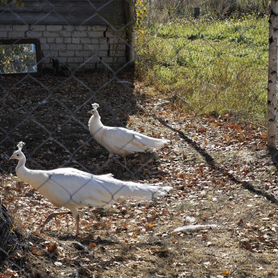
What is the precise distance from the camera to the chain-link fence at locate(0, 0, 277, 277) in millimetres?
3576

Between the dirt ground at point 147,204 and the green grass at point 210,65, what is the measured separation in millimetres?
287

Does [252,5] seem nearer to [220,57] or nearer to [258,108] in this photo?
[220,57]

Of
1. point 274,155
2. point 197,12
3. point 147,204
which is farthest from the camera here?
point 197,12

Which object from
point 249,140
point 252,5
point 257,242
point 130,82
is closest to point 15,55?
point 130,82

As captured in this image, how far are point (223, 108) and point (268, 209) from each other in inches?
135

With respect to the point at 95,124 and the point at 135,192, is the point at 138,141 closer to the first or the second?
the point at 95,124

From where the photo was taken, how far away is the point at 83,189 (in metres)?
4.12

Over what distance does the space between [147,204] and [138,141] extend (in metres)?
1.26

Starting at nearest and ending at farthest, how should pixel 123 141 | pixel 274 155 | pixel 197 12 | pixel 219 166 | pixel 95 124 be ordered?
pixel 274 155
pixel 219 166
pixel 123 141
pixel 95 124
pixel 197 12

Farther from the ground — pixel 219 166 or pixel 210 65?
pixel 219 166

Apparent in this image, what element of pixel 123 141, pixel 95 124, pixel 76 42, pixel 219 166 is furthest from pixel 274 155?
pixel 76 42

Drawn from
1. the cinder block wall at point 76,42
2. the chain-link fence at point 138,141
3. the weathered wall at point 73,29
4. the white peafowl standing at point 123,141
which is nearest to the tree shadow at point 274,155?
the chain-link fence at point 138,141

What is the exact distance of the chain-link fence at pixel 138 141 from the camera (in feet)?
11.7

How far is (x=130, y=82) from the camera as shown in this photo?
979cm
